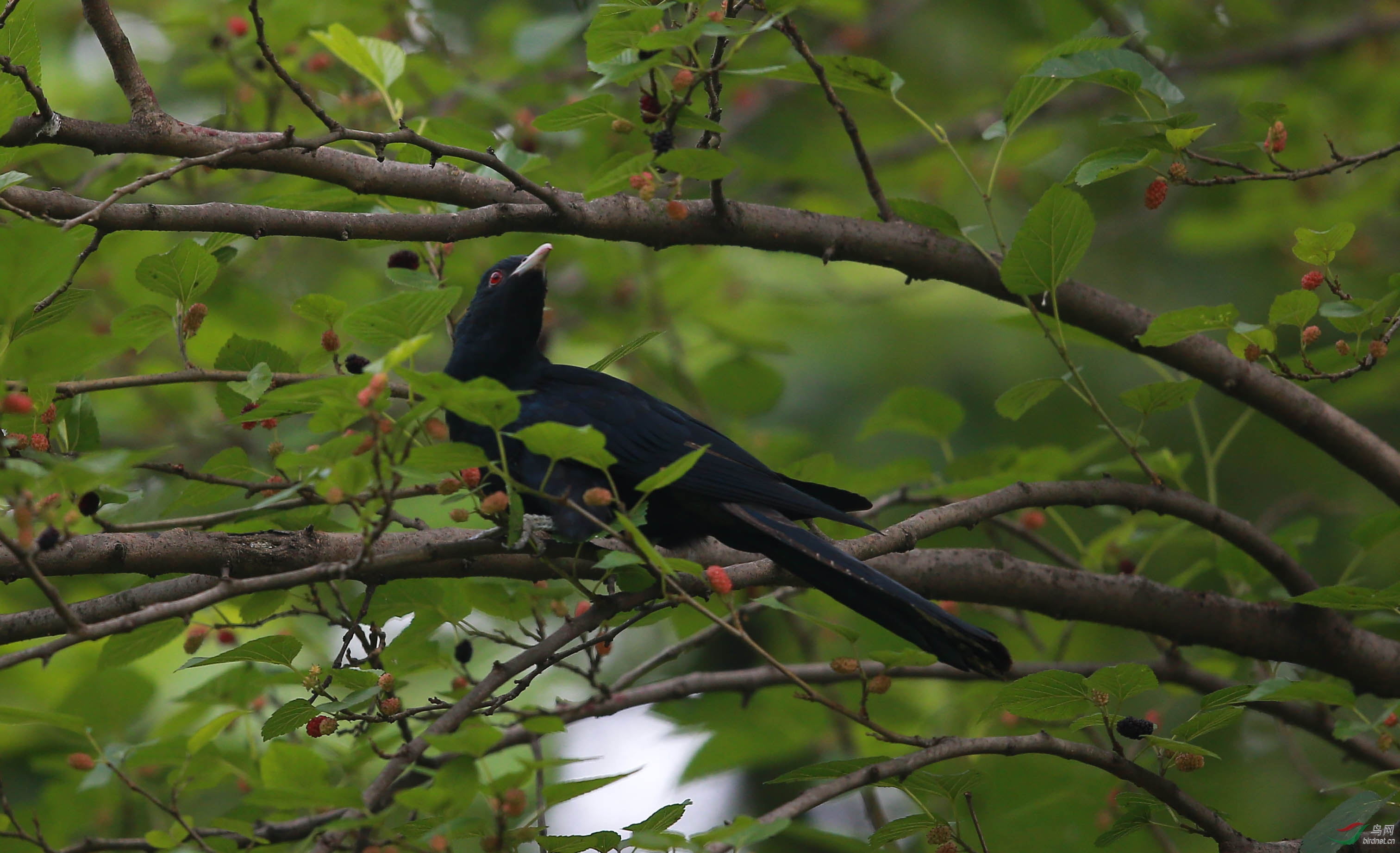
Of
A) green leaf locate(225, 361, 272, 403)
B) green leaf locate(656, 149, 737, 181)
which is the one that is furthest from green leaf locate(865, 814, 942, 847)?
green leaf locate(225, 361, 272, 403)

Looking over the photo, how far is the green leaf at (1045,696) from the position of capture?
2213 millimetres

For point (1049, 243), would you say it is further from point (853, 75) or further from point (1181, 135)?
point (853, 75)

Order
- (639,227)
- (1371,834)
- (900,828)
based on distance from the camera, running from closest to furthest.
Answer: (900,828) → (1371,834) → (639,227)

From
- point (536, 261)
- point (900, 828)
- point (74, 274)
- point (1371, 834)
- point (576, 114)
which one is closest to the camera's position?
point (74, 274)

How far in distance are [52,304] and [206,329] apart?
1.88 meters

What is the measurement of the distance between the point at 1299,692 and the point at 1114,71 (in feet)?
4.71

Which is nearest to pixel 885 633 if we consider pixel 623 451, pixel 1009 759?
pixel 1009 759

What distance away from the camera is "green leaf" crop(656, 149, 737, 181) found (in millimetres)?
2373

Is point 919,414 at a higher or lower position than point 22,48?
lower

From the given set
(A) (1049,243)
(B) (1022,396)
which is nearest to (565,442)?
(A) (1049,243)

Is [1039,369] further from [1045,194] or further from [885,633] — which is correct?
[1045,194]

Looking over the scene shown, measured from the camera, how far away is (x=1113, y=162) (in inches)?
103

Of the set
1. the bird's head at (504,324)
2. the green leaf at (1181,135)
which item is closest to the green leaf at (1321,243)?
the green leaf at (1181,135)

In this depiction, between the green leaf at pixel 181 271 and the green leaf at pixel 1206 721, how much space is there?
2.33 m
